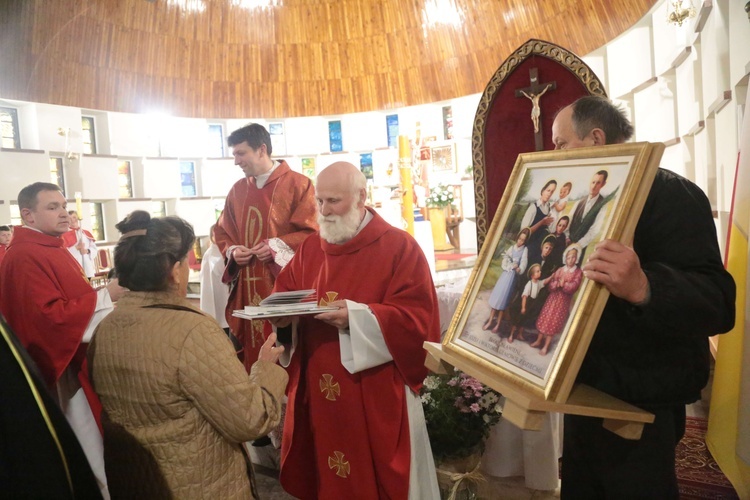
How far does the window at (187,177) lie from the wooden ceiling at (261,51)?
47.0 inches

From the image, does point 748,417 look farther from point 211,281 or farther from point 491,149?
point 211,281

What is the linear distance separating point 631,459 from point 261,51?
39.4 ft

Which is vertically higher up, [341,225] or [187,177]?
[187,177]

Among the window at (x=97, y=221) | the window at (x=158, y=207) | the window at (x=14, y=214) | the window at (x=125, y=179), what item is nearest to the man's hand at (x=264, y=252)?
the window at (x=14, y=214)

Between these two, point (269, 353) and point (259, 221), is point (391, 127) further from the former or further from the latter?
point (269, 353)

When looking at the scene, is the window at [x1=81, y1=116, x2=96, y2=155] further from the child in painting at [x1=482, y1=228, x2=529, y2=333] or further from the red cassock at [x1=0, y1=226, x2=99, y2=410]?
the child in painting at [x1=482, y1=228, x2=529, y2=333]

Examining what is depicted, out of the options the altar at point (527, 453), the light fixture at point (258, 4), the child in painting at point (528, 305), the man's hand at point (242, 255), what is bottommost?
the altar at point (527, 453)

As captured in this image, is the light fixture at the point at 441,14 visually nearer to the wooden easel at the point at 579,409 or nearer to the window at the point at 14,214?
the window at the point at 14,214

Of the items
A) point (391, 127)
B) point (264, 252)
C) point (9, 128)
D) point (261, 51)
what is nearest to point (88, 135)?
point (9, 128)

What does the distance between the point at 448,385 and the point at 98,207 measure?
10.4 meters

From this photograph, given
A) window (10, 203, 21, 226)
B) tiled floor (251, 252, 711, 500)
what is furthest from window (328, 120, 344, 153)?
tiled floor (251, 252, 711, 500)

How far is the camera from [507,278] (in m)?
1.61

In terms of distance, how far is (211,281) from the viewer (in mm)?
4480

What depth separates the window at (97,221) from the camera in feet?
37.4
